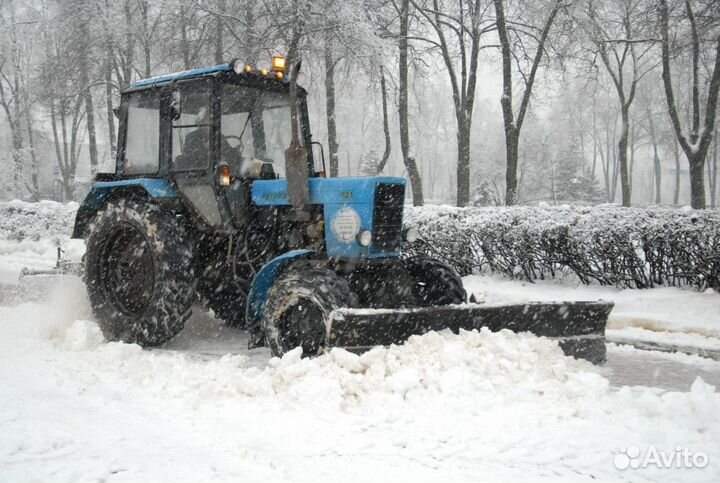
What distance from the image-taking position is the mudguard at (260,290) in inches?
225

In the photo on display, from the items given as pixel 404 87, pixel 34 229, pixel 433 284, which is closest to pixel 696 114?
pixel 404 87

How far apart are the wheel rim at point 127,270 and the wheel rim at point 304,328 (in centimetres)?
177

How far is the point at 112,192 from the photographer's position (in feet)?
23.2

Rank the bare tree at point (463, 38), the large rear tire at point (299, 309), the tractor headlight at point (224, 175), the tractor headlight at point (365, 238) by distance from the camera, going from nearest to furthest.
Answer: the large rear tire at point (299, 309), the tractor headlight at point (365, 238), the tractor headlight at point (224, 175), the bare tree at point (463, 38)

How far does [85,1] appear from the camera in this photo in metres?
22.5

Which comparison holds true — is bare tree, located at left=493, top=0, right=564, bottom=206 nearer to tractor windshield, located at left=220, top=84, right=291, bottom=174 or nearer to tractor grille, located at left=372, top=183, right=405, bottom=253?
tractor windshield, located at left=220, top=84, right=291, bottom=174

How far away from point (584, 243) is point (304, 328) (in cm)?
575

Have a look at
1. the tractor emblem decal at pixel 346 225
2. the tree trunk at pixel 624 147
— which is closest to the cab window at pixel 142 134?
the tractor emblem decal at pixel 346 225

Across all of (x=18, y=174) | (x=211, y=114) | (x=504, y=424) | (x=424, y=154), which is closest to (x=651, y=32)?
(x=211, y=114)

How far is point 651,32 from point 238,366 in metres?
18.7

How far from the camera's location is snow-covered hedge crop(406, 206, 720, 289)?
8.99 m

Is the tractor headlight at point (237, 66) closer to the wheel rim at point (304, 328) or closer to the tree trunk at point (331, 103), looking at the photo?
the wheel rim at point (304, 328)

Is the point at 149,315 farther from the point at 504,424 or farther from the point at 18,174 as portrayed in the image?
the point at 18,174

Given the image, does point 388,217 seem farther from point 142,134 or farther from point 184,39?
point 184,39
